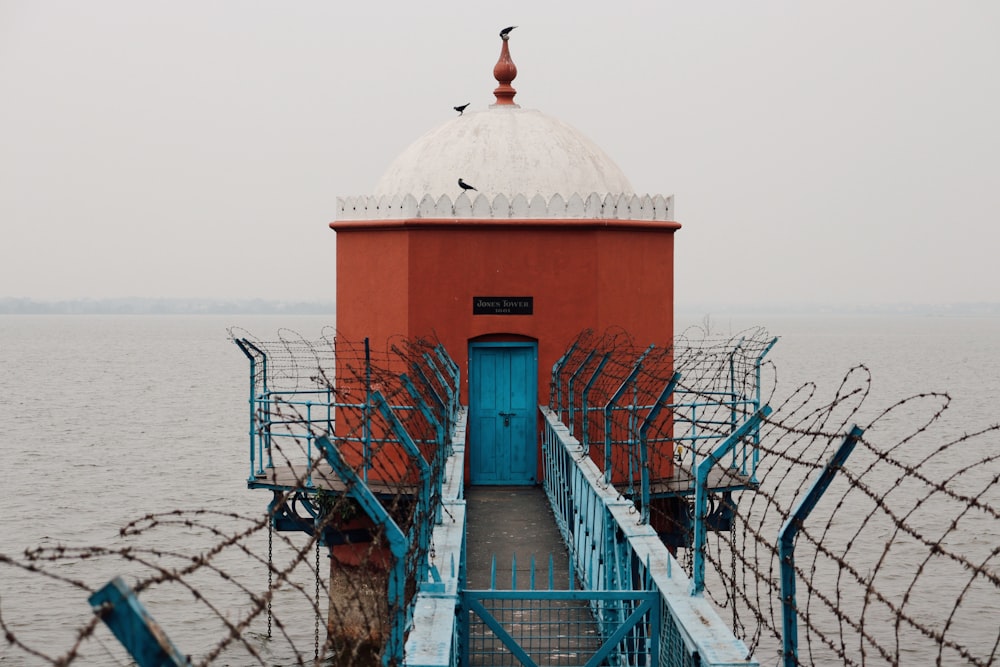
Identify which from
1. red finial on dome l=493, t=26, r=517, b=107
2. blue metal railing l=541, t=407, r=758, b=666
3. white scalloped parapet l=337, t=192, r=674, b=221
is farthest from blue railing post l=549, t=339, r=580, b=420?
red finial on dome l=493, t=26, r=517, b=107

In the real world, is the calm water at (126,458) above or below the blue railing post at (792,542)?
below

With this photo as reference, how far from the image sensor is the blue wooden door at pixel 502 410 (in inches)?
733

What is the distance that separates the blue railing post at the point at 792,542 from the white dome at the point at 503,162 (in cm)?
1353

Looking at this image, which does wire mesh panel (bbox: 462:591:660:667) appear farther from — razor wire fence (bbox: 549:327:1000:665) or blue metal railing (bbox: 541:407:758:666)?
razor wire fence (bbox: 549:327:1000:665)

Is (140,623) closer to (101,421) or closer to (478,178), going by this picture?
→ (478,178)

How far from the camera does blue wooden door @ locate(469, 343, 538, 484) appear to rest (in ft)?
61.1

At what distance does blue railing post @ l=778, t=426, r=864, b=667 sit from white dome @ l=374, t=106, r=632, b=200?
533 inches

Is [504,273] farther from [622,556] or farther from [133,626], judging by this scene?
[133,626]

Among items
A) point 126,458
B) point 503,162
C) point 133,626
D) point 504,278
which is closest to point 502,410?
point 504,278

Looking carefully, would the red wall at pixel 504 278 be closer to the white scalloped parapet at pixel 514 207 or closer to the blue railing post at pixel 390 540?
the white scalloped parapet at pixel 514 207

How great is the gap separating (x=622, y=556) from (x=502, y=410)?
899 centimetres

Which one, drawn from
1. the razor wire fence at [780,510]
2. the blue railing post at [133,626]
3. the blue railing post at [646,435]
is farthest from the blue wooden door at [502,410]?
the blue railing post at [133,626]

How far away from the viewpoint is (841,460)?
17.5ft

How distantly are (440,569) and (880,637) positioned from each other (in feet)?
73.3
